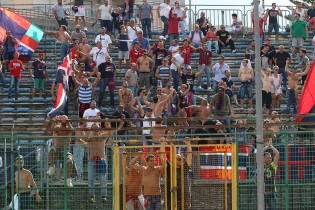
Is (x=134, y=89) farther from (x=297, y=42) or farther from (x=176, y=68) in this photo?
(x=297, y=42)

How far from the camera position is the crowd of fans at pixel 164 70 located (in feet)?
109

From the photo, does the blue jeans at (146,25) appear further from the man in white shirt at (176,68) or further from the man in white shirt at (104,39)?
the man in white shirt at (176,68)

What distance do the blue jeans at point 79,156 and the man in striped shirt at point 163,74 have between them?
7739mm

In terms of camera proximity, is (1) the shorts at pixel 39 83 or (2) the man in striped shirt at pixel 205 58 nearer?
(1) the shorts at pixel 39 83

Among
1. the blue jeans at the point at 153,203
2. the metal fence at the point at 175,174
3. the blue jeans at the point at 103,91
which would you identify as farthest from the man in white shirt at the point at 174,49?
the blue jeans at the point at 153,203

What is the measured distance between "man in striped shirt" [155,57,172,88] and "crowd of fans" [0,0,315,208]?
28 millimetres

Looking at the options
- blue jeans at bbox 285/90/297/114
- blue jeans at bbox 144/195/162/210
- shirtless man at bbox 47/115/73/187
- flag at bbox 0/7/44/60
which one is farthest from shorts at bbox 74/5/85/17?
blue jeans at bbox 144/195/162/210

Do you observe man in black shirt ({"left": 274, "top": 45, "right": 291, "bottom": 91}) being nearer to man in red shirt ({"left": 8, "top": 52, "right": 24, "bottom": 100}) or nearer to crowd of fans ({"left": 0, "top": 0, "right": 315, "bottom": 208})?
crowd of fans ({"left": 0, "top": 0, "right": 315, "bottom": 208})

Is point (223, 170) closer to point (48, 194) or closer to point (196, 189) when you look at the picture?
point (196, 189)

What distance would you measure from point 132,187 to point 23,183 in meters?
2.47

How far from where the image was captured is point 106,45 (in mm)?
37844

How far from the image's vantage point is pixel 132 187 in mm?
27688

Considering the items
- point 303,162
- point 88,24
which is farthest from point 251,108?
point 88,24

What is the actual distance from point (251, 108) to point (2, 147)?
919 cm
